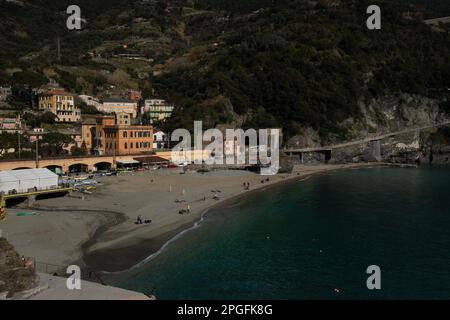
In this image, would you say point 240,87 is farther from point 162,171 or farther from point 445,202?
point 445,202

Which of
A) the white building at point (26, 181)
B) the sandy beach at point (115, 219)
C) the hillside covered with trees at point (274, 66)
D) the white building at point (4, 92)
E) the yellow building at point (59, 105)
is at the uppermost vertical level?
the hillside covered with trees at point (274, 66)

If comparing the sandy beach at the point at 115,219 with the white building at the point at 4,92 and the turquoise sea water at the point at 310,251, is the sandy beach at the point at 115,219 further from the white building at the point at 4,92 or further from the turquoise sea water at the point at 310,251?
the white building at the point at 4,92

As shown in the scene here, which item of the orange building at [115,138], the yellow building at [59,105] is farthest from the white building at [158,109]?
the orange building at [115,138]

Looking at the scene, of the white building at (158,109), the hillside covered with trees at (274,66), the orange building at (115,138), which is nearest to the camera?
the orange building at (115,138)

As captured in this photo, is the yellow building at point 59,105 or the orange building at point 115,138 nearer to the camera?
the orange building at point 115,138

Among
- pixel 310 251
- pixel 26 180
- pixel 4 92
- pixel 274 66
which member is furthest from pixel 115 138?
pixel 274 66

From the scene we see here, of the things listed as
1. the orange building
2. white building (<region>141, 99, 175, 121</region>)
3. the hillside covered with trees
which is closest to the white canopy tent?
the orange building
